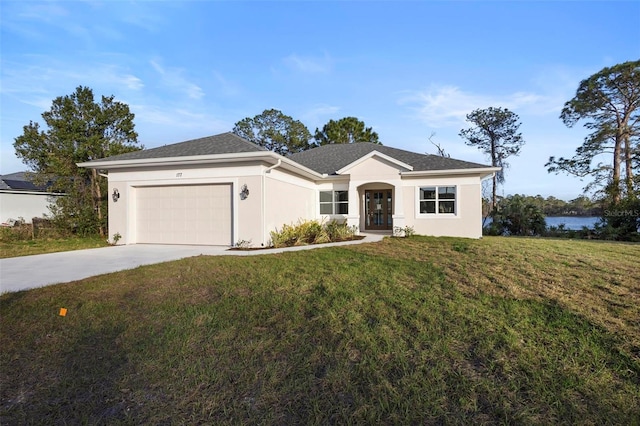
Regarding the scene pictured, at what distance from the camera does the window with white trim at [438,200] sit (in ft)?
46.9

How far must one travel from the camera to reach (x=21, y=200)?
1936cm

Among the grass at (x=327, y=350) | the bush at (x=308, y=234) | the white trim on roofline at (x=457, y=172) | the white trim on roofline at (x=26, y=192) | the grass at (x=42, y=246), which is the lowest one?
the grass at (x=327, y=350)

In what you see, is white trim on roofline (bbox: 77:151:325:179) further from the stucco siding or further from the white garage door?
the white garage door

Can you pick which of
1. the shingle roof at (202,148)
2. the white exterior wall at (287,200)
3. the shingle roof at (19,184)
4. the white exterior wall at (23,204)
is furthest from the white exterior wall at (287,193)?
the shingle roof at (19,184)

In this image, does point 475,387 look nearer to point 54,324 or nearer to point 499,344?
point 499,344

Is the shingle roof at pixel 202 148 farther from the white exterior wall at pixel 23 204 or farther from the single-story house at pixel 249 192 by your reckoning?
the white exterior wall at pixel 23 204

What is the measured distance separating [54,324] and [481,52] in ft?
43.3

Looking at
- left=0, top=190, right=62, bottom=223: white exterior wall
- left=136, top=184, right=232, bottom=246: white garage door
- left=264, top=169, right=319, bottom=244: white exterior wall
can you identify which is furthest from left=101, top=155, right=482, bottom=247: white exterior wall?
left=0, top=190, right=62, bottom=223: white exterior wall

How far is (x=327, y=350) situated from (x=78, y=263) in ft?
25.6

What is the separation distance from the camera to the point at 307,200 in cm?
1498

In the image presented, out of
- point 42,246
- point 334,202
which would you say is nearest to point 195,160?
point 42,246

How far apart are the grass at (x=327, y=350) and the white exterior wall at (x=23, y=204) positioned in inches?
738

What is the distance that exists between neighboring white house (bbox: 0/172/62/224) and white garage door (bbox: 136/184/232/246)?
10.3 metres

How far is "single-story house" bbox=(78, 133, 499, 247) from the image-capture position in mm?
10953
